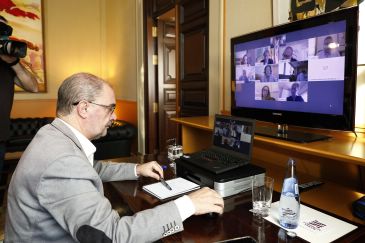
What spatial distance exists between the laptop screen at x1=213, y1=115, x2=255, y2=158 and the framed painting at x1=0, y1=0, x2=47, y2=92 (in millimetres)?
4090

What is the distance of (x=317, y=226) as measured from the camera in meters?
0.91

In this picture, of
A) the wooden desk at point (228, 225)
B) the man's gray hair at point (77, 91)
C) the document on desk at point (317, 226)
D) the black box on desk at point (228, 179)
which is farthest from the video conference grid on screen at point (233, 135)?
the man's gray hair at point (77, 91)

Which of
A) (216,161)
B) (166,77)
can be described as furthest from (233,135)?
(166,77)

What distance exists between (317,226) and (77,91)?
91 cm

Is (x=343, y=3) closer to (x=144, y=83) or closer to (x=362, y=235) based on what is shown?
(x=362, y=235)

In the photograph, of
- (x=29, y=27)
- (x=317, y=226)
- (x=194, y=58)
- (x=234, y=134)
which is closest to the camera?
(x=317, y=226)

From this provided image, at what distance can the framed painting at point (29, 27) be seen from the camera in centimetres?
434

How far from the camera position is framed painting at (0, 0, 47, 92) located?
4344 millimetres

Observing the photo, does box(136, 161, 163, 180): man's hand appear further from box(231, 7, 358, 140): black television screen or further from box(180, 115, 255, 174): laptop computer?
box(231, 7, 358, 140): black television screen

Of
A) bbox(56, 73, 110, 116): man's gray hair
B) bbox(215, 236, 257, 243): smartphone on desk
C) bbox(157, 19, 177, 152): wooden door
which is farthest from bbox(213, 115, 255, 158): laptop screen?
bbox(157, 19, 177, 152): wooden door

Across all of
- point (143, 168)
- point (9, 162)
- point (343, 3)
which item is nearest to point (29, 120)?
point (9, 162)

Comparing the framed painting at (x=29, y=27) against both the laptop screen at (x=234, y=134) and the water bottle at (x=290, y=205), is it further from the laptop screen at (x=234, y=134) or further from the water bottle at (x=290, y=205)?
the water bottle at (x=290, y=205)

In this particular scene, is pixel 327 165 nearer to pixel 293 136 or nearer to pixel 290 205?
pixel 293 136

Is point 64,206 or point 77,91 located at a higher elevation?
point 77,91
